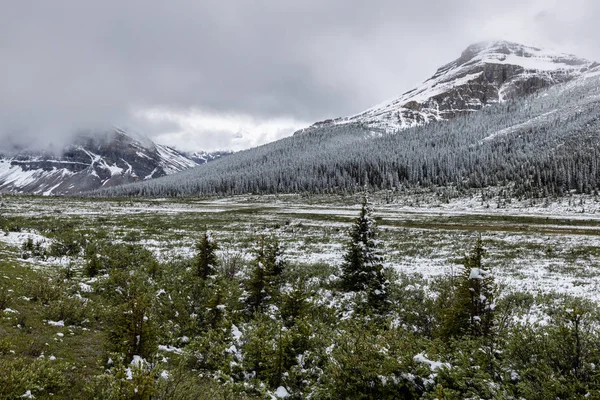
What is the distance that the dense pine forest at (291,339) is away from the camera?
17.4 ft

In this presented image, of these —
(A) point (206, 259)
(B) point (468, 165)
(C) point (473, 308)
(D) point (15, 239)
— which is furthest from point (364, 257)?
(B) point (468, 165)

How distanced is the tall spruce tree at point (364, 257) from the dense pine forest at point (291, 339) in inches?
2.2

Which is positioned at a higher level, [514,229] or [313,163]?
[313,163]

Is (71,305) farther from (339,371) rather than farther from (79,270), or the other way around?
(339,371)

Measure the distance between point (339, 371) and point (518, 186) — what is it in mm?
112926

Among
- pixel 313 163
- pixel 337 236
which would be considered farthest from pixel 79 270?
pixel 313 163

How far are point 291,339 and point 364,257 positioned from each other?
841 cm

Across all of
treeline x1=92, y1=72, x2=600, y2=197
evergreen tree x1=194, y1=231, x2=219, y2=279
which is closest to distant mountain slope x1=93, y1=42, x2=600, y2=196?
treeline x1=92, y1=72, x2=600, y2=197

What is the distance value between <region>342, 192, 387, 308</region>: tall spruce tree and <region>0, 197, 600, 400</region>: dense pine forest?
0.06m

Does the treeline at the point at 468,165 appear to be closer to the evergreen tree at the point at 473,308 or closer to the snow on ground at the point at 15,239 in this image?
the evergreen tree at the point at 473,308

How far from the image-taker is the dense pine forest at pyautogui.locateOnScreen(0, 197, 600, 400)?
17.4 ft

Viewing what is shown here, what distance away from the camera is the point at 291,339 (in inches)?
290

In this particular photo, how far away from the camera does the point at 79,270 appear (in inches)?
642

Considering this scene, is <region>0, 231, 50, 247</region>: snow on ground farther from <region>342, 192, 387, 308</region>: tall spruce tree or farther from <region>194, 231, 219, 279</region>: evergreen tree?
Result: <region>342, 192, 387, 308</region>: tall spruce tree
